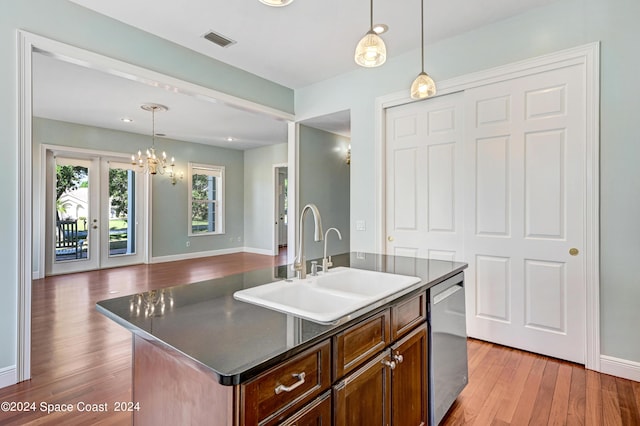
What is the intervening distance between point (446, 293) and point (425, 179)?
181 cm

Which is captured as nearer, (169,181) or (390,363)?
(390,363)

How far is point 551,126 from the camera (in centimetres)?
271

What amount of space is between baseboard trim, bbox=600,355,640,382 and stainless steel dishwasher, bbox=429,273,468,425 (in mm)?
1267

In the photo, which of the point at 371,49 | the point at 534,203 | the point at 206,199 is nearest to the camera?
the point at 371,49

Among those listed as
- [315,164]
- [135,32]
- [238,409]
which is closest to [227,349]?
[238,409]

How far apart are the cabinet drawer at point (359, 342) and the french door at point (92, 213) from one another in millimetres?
6780

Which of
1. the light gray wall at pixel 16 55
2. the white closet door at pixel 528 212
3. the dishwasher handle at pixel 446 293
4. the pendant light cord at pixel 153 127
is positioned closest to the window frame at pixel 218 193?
the pendant light cord at pixel 153 127

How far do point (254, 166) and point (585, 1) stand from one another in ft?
23.7

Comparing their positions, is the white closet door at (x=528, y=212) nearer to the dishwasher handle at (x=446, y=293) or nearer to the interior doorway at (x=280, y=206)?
the dishwasher handle at (x=446, y=293)

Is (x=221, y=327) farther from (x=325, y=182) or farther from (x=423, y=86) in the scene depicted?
(x=325, y=182)

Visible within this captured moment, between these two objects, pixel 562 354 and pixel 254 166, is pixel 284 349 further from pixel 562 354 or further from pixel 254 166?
pixel 254 166

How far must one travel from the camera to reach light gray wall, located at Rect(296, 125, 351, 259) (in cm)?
491

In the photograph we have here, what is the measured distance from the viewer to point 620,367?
2430mm

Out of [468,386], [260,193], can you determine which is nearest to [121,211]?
[260,193]
